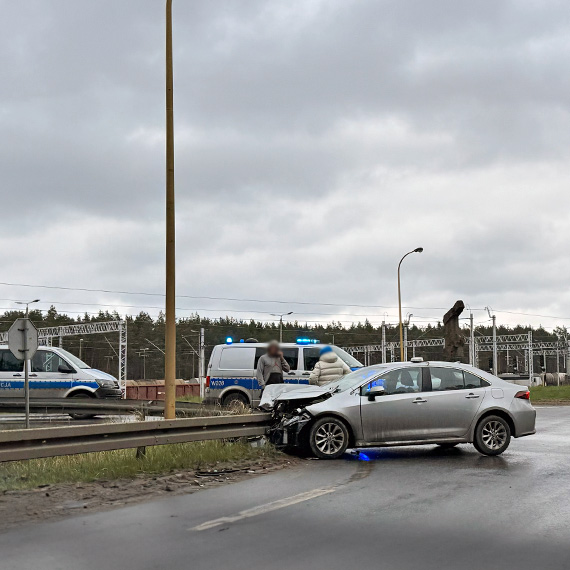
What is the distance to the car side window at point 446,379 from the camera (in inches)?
501

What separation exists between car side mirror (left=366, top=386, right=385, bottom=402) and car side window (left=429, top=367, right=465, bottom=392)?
37.3 inches

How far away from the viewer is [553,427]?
18219mm

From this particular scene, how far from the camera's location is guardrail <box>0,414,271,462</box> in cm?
905

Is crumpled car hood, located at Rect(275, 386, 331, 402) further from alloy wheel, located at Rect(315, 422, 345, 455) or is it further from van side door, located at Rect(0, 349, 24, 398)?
van side door, located at Rect(0, 349, 24, 398)

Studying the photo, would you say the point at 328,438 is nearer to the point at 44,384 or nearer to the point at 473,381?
the point at 473,381

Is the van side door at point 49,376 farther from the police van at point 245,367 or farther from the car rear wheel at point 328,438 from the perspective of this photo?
the car rear wheel at point 328,438

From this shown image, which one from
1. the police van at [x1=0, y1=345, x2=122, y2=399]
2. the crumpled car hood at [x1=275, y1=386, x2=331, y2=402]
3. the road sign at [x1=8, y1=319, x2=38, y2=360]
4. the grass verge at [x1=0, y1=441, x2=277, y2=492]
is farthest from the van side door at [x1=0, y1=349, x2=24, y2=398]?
the crumpled car hood at [x1=275, y1=386, x2=331, y2=402]

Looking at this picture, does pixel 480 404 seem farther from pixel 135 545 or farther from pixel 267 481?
pixel 135 545

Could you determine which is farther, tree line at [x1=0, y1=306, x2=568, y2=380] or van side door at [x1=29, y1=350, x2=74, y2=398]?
tree line at [x1=0, y1=306, x2=568, y2=380]

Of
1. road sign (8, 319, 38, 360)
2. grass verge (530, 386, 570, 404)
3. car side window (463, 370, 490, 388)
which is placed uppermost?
road sign (8, 319, 38, 360)

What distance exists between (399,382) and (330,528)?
605 cm

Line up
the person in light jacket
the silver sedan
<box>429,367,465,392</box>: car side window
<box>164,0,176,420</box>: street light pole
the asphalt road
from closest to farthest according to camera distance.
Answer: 1. the asphalt road
2. the silver sedan
3. <box>164,0,176,420</box>: street light pole
4. <box>429,367,465,392</box>: car side window
5. the person in light jacket

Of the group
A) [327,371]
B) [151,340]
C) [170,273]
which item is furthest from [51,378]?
[151,340]

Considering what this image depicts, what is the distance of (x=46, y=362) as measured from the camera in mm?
21641
